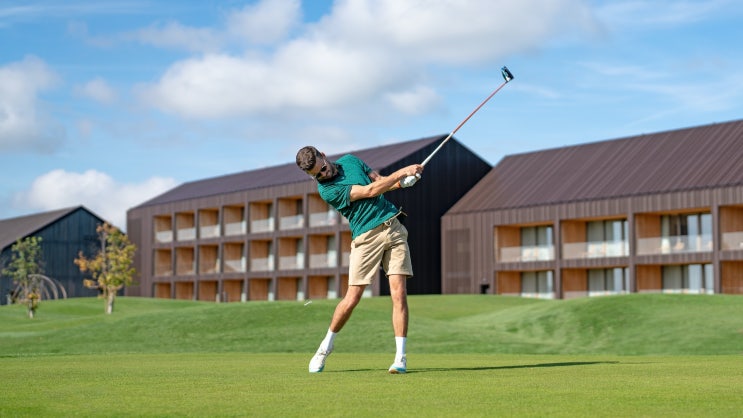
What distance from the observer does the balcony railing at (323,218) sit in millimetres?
62812

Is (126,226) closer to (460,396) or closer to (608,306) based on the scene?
(608,306)

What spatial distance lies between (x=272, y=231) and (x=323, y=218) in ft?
14.1

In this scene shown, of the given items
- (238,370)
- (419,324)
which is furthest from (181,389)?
(419,324)

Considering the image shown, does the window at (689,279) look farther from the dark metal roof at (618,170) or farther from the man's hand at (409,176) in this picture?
the man's hand at (409,176)

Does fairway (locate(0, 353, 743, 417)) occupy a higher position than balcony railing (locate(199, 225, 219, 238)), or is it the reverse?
balcony railing (locate(199, 225, 219, 238))

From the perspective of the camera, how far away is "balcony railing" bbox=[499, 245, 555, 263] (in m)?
55.1

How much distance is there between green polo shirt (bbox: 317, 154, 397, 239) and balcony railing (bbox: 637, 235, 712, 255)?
4041cm

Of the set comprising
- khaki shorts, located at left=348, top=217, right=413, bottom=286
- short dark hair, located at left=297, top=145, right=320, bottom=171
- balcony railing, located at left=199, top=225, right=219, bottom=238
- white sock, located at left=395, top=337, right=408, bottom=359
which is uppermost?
balcony railing, located at left=199, top=225, right=219, bottom=238

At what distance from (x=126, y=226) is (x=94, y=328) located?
2101 inches

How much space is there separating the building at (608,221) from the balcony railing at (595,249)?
5cm

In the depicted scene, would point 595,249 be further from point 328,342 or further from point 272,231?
point 328,342

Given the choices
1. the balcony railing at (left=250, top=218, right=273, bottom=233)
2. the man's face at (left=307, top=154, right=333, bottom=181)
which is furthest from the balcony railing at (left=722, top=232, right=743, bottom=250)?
the man's face at (left=307, top=154, right=333, bottom=181)

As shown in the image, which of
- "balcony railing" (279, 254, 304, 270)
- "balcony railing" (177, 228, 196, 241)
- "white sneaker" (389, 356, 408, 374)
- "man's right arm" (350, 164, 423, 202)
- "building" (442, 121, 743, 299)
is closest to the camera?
"white sneaker" (389, 356, 408, 374)

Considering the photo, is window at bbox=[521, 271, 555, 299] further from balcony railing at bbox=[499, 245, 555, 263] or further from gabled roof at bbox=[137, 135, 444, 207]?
gabled roof at bbox=[137, 135, 444, 207]
